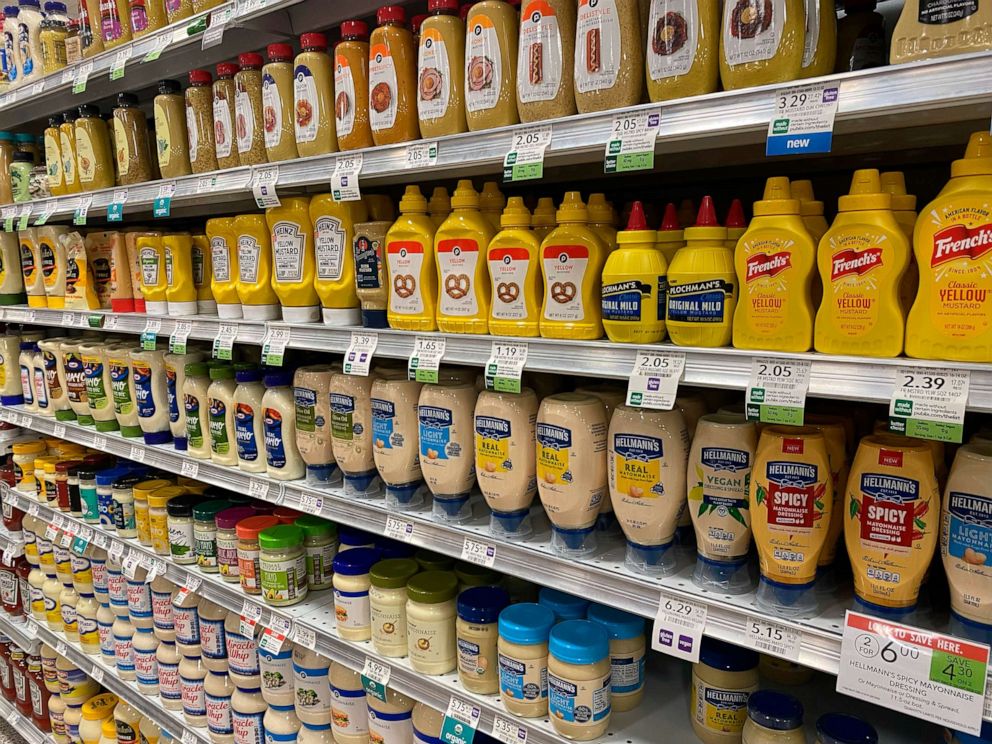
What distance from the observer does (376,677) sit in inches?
58.9

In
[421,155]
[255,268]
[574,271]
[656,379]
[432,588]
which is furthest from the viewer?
[255,268]

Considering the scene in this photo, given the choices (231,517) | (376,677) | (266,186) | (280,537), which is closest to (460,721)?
(376,677)

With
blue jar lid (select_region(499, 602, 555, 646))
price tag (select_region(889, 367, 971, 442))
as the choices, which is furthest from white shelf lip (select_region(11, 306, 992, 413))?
blue jar lid (select_region(499, 602, 555, 646))

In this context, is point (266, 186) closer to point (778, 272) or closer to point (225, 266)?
point (225, 266)

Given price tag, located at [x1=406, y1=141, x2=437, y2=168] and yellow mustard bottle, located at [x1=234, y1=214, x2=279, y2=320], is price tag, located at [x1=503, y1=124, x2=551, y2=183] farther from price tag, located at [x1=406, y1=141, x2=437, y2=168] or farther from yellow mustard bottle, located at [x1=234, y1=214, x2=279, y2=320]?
yellow mustard bottle, located at [x1=234, y1=214, x2=279, y2=320]

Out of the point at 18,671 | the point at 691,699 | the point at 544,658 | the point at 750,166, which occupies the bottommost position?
the point at 18,671

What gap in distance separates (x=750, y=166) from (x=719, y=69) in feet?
1.63

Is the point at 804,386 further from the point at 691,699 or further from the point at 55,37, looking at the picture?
the point at 55,37

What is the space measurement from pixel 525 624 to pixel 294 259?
3.15ft

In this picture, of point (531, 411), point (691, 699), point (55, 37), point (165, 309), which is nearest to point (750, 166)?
point (531, 411)

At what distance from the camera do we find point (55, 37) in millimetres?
2270

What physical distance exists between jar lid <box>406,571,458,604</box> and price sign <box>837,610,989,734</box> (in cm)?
75

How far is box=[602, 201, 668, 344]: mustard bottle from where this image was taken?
3.53ft

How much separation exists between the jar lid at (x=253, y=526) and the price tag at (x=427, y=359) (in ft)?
2.45
